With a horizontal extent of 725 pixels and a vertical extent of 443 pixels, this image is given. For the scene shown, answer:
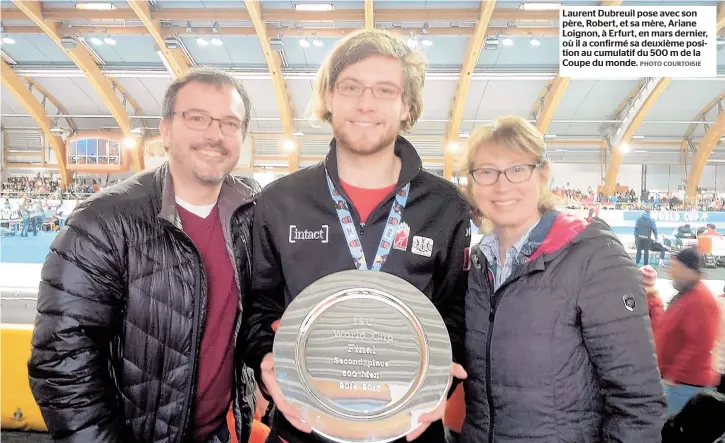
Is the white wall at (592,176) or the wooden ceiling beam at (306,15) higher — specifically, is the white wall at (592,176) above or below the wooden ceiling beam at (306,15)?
below

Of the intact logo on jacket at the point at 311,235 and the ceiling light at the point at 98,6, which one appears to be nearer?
the intact logo on jacket at the point at 311,235

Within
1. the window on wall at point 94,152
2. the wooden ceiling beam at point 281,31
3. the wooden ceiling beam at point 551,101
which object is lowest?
the window on wall at point 94,152

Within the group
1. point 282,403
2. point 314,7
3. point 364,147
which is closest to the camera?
point 282,403

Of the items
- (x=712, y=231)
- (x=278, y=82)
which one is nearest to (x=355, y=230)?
(x=712, y=231)

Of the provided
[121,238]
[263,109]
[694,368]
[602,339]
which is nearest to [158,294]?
[121,238]

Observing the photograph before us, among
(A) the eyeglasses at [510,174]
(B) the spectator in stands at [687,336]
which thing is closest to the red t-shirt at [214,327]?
(A) the eyeglasses at [510,174]

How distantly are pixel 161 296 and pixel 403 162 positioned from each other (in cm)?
104

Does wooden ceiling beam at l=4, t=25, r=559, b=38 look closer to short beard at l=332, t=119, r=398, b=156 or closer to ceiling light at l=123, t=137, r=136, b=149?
ceiling light at l=123, t=137, r=136, b=149

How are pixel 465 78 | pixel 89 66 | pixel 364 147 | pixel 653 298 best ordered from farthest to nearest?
pixel 465 78
pixel 89 66
pixel 653 298
pixel 364 147

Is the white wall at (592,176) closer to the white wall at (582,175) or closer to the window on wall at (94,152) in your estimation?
the white wall at (582,175)

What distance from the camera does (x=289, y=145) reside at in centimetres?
1539

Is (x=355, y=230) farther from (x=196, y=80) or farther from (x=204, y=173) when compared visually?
(x=196, y=80)

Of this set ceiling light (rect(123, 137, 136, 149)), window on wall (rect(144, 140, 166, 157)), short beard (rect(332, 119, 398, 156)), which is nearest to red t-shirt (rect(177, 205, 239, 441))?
window on wall (rect(144, 140, 166, 157))

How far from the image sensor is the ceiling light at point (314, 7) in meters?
11.3
